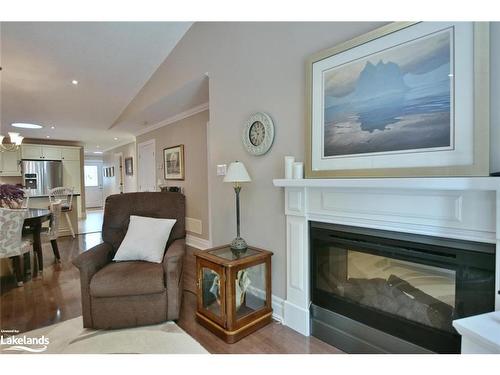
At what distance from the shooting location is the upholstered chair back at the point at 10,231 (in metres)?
2.65

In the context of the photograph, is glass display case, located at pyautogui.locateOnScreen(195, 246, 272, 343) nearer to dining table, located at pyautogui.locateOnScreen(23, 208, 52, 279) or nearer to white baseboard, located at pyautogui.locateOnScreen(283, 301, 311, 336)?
white baseboard, located at pyautogui.locateOnScreen(283, 301, 311, 336)

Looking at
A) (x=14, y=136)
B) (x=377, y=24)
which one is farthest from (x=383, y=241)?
(x=14, y=136)

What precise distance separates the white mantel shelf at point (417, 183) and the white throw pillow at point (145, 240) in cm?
133

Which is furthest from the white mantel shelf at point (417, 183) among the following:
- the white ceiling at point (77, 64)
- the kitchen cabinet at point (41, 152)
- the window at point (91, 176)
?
the window at point (91, 176)

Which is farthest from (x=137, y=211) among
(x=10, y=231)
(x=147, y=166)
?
(x=147, y=166)

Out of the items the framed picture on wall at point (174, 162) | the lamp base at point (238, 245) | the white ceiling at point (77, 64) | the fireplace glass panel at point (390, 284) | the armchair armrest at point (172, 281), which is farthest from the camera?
the framed picture on wall at point (174, 162)

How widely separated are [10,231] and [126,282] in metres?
1.78

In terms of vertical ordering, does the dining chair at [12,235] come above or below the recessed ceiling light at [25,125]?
below

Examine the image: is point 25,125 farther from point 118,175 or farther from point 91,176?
point 91,176

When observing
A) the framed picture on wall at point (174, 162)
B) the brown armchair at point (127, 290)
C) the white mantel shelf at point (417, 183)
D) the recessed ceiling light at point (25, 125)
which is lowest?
the brown armchair at point (127, 290)

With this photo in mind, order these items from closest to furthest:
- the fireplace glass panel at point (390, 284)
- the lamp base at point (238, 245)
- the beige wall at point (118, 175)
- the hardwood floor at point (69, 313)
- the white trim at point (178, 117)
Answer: the fireplace glass panel at point (390, 284)
the hardwood floor at point (69, 313)
the lamp base at point (238, 245)
the white trim at point (178, 117)
the beige wall at point (118, 175)

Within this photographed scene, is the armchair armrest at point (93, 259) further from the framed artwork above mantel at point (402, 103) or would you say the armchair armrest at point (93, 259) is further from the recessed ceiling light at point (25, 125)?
the recessed ceiling light at point (25, 125)
